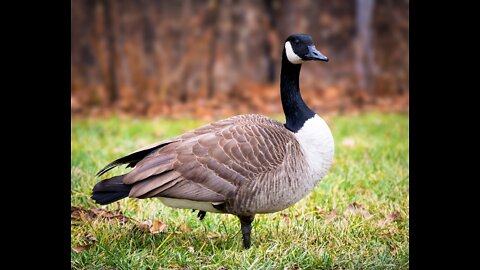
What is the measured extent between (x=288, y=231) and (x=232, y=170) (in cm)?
84

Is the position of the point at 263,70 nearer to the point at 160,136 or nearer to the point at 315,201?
the point at 160,136

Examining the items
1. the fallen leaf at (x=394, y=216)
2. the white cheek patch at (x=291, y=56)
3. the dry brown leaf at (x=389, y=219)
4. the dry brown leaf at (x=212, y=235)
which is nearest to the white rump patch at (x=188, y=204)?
the dry brown leaf at (x=212, y=235)

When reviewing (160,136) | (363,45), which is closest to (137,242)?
(160,136)

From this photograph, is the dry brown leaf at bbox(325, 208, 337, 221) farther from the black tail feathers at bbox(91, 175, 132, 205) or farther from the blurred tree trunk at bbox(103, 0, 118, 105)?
the blurred tree trunk at bbox(103, 0, 118, 105)

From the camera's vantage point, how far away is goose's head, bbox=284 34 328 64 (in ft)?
14.4

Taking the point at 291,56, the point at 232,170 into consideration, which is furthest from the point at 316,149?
the point at 291,56

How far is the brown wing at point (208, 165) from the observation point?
4.01 m

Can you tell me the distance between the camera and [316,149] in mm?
4266

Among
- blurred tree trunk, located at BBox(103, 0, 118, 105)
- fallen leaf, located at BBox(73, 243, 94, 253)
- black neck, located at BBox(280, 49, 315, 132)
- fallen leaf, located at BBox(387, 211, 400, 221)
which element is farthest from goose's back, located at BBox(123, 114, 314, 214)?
blurred tree trunk, located at BBox(103, 0, 118, 105)

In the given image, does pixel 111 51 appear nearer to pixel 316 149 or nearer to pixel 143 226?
pixel 143 226

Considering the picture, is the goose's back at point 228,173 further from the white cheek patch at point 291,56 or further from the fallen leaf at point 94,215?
the fallen leaf at point 94,215

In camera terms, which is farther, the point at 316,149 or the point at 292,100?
the point at 292,100

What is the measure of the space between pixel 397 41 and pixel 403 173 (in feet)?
26.0

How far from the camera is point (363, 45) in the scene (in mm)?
12078
